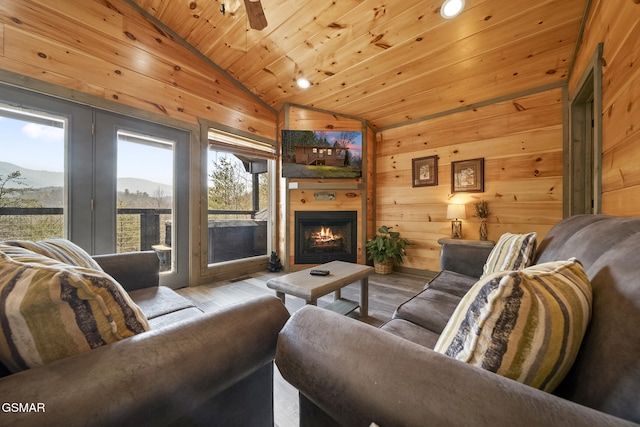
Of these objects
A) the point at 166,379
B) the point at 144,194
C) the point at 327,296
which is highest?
the point at 144,194

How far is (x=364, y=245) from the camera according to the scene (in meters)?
3.74

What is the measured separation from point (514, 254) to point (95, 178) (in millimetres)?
3410

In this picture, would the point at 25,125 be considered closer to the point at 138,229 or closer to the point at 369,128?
the point at 138,229

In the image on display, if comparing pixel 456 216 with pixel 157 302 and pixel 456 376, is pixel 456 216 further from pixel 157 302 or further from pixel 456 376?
pixel 157 302

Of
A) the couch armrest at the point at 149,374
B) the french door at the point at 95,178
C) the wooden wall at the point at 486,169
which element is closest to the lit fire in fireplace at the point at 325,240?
the wooden wall at the point at 486,169

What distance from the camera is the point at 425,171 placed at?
3.50 metres

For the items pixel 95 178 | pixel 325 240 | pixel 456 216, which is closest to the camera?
pixel 95 178

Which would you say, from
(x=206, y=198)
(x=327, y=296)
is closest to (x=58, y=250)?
(x=206, y=198)

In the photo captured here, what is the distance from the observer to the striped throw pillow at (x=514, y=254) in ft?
4.34

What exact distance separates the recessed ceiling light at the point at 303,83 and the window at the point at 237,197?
100 cm

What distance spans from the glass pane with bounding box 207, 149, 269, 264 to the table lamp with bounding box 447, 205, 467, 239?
8.69 ft

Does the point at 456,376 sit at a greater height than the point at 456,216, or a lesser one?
lesser

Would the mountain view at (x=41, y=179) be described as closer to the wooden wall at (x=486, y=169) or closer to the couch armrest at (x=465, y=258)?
the couch armrest at (x=465, y=258)

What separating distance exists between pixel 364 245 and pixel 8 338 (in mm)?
3532
